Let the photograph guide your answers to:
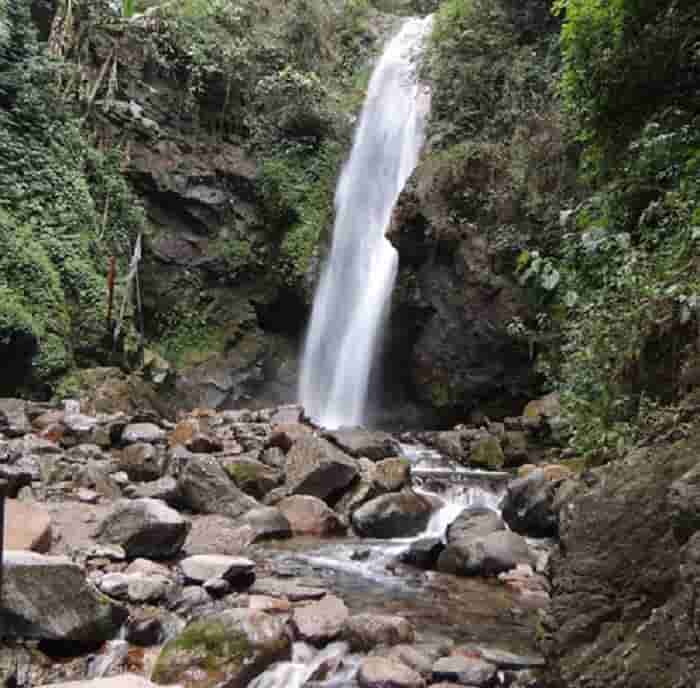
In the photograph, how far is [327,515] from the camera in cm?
745

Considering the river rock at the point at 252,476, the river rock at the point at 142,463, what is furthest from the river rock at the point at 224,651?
the river rock at the point at 142,463

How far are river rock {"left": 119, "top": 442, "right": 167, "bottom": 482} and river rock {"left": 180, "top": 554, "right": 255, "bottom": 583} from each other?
2.83m

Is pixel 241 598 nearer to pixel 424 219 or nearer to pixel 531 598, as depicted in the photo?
pixel 531 598

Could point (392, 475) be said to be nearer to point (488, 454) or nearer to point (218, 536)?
point (218, 536)

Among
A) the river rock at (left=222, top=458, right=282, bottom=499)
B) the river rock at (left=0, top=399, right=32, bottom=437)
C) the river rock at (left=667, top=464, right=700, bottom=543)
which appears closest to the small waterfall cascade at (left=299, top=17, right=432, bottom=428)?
the river rock at (left=0, top=399, right=32, bottom=437)

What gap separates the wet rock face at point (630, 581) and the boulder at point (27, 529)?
346 centimetres

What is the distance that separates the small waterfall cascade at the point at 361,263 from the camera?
15883mm

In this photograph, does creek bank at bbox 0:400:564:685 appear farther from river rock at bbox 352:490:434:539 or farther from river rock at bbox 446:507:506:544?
river rock at bbox 446:507:506:544

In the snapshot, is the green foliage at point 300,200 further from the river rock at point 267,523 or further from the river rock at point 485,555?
the river rock at point 485,555

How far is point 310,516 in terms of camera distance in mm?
7363

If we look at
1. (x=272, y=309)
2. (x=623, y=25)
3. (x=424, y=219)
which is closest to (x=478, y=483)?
(x=623, y=25)

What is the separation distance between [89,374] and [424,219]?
704 cm

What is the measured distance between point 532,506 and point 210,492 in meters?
3.39

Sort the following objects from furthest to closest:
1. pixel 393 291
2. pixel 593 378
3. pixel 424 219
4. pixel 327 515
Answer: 1. pixel 393 291
2. pixel 424 219
3. pixel 327 515
4. pixel 593 378
